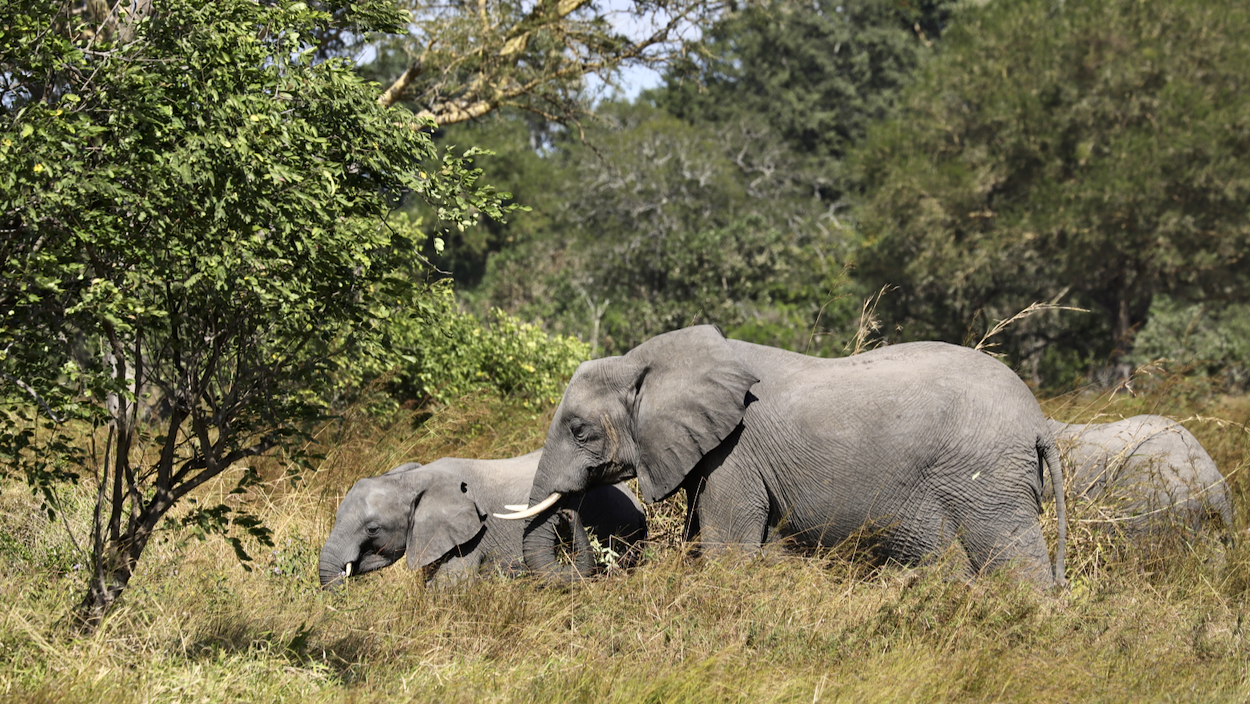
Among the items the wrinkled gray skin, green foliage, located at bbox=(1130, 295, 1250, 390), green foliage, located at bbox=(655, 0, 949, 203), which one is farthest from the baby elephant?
green foliage, located at bbox=(655, 0, 949, 203)

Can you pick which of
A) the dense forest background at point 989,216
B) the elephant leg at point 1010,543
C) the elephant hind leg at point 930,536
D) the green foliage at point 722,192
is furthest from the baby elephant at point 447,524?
the dense forest background at point 989,216

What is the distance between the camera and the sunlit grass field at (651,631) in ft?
15.1

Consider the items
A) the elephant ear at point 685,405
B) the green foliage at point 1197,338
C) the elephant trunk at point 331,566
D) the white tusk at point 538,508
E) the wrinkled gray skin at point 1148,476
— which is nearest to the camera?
the elephant ear at point 685,405

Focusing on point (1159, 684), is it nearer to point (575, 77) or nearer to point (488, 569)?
point (488, 569)

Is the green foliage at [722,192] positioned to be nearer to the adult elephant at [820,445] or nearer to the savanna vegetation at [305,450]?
the savanna vegetation at [305,450]

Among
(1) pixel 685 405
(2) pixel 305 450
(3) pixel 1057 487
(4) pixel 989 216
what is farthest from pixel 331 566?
(4) pixel 989 216

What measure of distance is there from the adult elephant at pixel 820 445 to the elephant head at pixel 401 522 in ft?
1.80

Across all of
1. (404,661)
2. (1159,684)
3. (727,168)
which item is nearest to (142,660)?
(404,661)

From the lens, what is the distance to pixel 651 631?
5316 millimetres

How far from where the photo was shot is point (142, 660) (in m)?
4.68

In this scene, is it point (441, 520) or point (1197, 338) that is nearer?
point (441, 520)

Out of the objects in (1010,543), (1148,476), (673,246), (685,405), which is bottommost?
(1148,476)

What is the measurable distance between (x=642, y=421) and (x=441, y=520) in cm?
139

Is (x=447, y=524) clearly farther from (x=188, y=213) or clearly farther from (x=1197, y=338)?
(x=1197, y=338)
